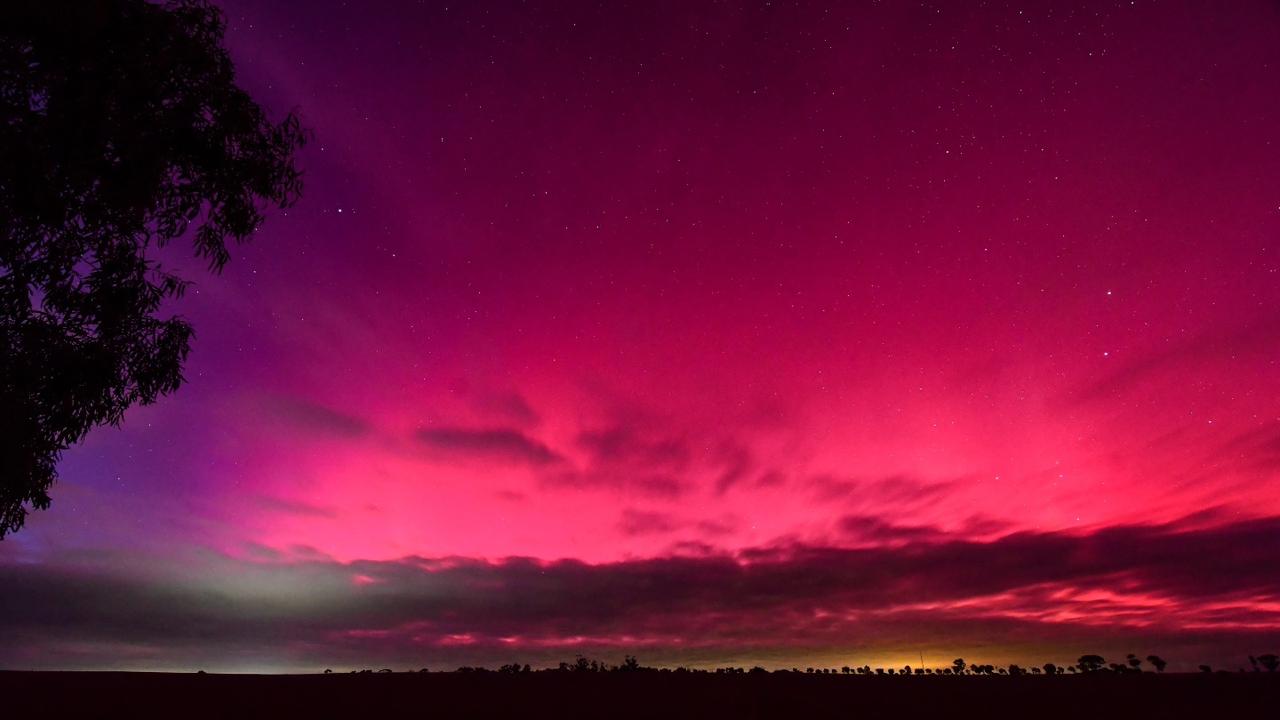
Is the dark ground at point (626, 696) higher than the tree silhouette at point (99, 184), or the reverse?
the tree silhouette at point (99, 184)

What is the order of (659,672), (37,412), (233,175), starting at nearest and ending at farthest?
(37,412), (233,175), (659,672)

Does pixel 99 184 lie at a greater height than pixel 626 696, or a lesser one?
greater

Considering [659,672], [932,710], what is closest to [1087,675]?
[932,710]

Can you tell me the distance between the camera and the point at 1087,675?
1617 cm

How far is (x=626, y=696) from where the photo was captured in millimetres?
12953

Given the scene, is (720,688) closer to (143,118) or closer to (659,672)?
(659,672)

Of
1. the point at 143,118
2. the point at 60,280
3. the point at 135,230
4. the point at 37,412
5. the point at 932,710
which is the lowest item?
the point at 932,710

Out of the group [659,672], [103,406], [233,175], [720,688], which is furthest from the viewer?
[659,672]

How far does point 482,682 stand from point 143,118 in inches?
533

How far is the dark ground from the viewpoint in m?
11.1

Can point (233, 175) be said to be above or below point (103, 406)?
above

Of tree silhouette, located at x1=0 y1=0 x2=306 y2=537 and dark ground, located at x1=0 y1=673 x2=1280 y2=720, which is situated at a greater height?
tree silhouette, located at x1=0 y1=0 x2=306 y2=537

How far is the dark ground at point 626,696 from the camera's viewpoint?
36.5 feet

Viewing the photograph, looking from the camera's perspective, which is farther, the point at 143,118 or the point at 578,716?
the point at 578,716
